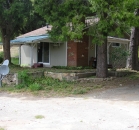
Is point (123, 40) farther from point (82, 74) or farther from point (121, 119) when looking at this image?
point (121, 119)

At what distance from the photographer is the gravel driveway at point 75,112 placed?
20.2ft

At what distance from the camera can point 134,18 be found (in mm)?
9711

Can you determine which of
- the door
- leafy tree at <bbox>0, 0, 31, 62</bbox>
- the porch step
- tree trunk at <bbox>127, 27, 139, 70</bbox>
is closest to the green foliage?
leafy tree at <bbox>0, 0, 31, 62</bbox>

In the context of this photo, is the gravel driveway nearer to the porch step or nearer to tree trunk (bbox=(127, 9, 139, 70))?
the porch step

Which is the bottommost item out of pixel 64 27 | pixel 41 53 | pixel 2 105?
pixel 2 105

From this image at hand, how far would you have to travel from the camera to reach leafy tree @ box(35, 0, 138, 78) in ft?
32.4

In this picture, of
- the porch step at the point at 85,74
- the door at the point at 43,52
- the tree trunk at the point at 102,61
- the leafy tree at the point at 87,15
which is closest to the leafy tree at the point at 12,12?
the leafy tree at the point at 87,15

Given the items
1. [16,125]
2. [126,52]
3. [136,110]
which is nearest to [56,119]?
[16,125]

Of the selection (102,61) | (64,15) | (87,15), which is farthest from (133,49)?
(64,15)

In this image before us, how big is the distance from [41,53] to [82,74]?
7.89m

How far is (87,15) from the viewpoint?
11883 mm

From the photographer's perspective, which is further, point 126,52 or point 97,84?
point 126,52

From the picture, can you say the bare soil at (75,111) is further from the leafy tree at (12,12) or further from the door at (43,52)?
the door at (43,52)

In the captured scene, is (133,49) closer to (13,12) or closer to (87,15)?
(87,15)
